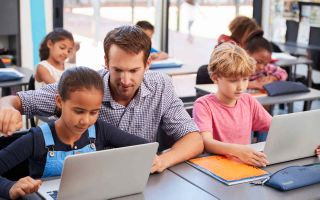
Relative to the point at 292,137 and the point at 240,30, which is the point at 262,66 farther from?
the point at 292,137

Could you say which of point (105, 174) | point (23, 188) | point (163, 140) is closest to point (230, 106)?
point (163, 140)

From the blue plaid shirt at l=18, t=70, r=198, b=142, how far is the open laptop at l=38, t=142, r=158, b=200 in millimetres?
497

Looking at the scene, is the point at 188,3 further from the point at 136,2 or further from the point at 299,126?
the point at 299,126

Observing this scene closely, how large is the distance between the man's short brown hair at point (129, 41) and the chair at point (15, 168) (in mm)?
444

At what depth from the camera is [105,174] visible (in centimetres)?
145

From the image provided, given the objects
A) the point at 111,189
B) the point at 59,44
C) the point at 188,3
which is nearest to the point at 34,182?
the point at 111,189

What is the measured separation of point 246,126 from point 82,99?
94 cm

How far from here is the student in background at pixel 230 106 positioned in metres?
2.23

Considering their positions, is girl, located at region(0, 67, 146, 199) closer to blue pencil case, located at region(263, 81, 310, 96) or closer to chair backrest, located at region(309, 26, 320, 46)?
blue pencil case, located at region(263, 81, 310, 96)

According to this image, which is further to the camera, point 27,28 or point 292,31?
point 292,31

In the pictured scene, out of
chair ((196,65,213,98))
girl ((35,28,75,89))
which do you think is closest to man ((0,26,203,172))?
chair ((196,65,213,98))

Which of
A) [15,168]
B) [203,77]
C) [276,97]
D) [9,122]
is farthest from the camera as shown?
[203,77]

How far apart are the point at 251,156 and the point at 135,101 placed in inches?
19.6

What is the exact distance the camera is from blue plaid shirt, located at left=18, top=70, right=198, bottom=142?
6.58 feet
